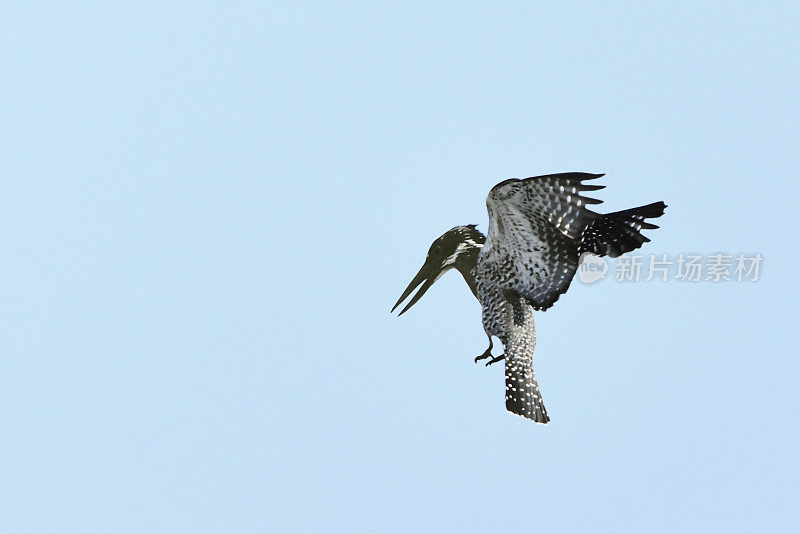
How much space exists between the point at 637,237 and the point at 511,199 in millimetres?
976

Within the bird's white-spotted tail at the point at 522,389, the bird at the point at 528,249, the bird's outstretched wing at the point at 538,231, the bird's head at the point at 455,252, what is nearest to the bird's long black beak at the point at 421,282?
the bird's head at the point at 455,252

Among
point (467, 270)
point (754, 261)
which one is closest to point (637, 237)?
point (467, 270)

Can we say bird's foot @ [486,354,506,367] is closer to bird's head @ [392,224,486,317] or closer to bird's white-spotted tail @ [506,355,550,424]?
bird's white-spotted tail @ [506,355,550,424]

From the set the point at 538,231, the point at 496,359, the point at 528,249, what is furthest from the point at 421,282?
the point at 538,231

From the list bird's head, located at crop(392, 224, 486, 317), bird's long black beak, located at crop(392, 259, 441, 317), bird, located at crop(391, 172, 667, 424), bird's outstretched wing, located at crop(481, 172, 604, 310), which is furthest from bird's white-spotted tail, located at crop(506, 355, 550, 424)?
bird's long black beak, located at crop(392, 259, 441, 317)

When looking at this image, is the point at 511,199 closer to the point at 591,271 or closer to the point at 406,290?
the point at 591,271

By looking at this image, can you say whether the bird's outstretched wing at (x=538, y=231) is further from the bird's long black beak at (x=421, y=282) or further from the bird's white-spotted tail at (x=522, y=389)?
the bird's long black beak at (x=421, y=282)

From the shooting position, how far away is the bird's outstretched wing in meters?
7.20

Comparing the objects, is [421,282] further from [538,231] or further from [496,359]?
[538,231]

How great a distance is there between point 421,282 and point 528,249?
1547mm

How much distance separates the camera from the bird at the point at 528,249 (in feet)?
23.8

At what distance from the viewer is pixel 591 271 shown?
7.73m

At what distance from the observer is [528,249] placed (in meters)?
7.66

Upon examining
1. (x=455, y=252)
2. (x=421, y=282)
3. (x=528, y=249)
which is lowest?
(x=528, y=249)
